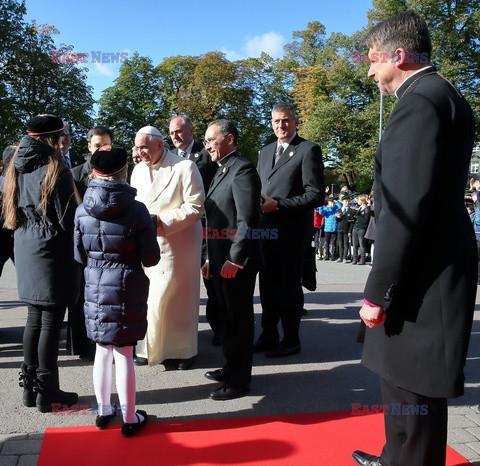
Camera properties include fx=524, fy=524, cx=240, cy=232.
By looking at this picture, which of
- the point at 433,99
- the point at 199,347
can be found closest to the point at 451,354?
the point at 433,99

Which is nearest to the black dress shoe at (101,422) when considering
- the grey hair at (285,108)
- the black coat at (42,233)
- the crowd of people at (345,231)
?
the black coat at (42,233)

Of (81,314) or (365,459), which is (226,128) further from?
(365,459)

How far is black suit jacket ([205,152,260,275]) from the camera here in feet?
12.4

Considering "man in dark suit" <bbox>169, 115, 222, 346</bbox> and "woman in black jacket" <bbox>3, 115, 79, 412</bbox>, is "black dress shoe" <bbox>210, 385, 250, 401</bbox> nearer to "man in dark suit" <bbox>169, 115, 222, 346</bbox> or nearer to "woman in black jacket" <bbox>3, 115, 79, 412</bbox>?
"woman in black jacket" <bbox>3, 115, 79, 412</bbox>

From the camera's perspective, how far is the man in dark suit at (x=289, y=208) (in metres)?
4.79

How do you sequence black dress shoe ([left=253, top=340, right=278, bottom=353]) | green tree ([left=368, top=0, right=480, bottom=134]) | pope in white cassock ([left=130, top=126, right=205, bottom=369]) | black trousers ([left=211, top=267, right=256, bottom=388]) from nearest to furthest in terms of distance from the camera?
1. black trousers ([left=211, top=267, right=256, bottom=388])
2. pope in white cassock ([left=130, top=126, right=205, bottom=369])
3. black dress shoe ([left=253, top=340, right=278, bottom=353])
4. green tree ([left=368, top=0, right=480, bottom=134])

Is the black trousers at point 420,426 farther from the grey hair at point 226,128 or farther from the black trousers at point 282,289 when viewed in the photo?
the black trousers at point 282,289

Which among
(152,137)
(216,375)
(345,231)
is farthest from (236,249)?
(345,231)

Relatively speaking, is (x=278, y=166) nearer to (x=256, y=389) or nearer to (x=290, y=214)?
(x=290, y=214)

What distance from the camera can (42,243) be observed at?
11.9 ft

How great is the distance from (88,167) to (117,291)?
2.12 m

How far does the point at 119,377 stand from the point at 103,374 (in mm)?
129

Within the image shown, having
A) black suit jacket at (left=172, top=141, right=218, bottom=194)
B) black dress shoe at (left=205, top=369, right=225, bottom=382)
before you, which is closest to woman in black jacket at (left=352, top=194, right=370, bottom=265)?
black suit jacket at (left=172, top=141, right=218, bottom=194)

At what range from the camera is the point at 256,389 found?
4.15 metres
